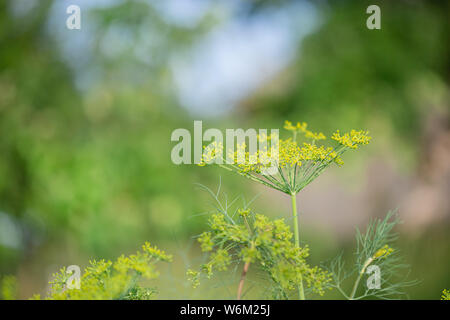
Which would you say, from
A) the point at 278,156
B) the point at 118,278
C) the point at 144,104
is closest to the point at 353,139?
the point at 278,156

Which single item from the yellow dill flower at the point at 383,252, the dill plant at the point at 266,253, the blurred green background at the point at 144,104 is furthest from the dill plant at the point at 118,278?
the blurred green background at the point at 144,104

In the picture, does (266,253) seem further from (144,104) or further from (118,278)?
(144,104)

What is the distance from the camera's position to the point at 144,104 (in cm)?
215

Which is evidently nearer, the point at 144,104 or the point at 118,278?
the point at 118,278

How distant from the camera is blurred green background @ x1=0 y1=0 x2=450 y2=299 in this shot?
1946 mm

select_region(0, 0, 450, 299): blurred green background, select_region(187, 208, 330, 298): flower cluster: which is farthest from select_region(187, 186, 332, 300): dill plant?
select_region(0, 0, 450, 299): blurred green background

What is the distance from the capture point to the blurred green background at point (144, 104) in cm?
195

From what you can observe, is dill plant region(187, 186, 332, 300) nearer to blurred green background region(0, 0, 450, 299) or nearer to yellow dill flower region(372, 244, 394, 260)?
yellow dill flower region(372, 244, 394, 260)

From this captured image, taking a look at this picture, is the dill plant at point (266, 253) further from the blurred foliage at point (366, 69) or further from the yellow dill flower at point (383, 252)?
the blurred foliage at point (366, 69)

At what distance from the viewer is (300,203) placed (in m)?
3.91

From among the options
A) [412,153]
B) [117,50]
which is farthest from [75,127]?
[412,153]

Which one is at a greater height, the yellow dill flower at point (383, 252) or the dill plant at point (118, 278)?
the yellow dill flower at point (383, 252)
